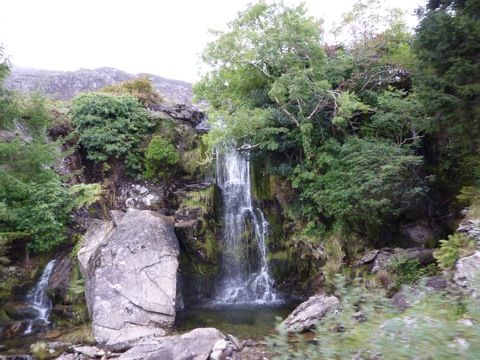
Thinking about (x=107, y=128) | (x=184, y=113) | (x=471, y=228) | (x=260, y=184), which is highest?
(x=184, y=113)

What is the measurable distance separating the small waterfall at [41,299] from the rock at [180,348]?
514 centimetres

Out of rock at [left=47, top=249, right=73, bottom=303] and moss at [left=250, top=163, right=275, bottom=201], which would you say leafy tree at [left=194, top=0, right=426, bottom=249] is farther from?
rock at [left=47, top=249, right=73, bottom=303]

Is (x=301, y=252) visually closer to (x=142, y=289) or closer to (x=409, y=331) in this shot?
(x=142, y=289)

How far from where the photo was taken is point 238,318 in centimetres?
1040

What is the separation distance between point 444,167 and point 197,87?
9215 millimetres

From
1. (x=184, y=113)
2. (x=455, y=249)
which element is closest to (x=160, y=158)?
(x=184, y=113)

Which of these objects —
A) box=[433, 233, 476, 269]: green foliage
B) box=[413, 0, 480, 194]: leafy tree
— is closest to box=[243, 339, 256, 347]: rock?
box=[433, 233, 476, 269]: green foliage

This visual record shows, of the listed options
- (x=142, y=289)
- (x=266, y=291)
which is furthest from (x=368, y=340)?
(x=266, y=291)

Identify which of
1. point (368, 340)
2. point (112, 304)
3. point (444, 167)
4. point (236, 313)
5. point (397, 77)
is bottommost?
point (236, 313)

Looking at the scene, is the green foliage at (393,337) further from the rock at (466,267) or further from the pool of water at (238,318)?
the pool of water at (238,318)

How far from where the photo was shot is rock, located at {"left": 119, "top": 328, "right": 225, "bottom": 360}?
7164mm

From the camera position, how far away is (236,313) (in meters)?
10.9

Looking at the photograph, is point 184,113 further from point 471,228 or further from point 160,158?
point 471,228

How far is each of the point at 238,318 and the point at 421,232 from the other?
19.8ft
